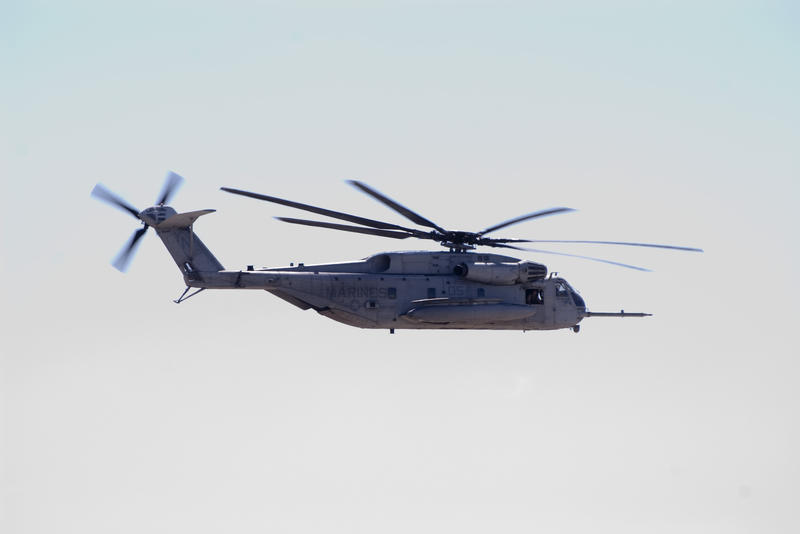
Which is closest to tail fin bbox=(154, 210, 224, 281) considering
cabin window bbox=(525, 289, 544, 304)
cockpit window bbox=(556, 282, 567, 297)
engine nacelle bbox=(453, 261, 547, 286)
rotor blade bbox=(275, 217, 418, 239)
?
rotor blade bbox=(275, 217, 418, 239)

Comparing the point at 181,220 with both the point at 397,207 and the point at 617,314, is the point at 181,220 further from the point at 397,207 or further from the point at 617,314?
the point at 617,314

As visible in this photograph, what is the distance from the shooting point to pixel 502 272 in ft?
148

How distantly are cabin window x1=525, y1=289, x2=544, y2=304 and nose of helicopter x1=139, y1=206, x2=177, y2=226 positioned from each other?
42.8ft

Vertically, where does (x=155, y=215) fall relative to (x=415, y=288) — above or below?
above

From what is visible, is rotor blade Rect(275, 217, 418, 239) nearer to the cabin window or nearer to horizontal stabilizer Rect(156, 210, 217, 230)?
horizontal stabilizer Rect(156, 210, 217, 230)

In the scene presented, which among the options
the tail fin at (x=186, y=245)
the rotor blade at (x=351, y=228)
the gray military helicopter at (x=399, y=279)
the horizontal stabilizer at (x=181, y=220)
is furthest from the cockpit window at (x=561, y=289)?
the horizontal stabilizer at (x=181, y=220)

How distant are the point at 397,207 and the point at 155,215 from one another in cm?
789

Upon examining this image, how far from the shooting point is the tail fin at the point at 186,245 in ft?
136

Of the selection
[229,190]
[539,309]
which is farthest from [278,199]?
[539,309]

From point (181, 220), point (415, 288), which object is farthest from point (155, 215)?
point (415, 288)

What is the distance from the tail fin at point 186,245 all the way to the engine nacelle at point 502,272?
882 cm

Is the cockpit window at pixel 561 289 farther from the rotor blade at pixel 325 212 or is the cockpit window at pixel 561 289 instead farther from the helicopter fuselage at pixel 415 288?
the rotor blade at pixel 325 212

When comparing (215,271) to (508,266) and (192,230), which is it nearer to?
(192,230)

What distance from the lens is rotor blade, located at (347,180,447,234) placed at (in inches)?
1561
